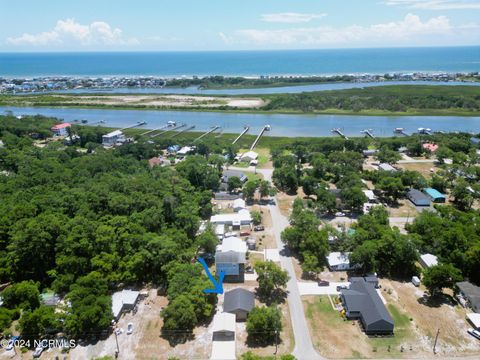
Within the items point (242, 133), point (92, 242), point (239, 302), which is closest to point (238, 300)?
point (239, 302)

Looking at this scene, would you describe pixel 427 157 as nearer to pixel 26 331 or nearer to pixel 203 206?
pixel 203 206

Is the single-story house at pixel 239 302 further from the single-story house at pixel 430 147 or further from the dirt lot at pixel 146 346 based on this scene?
the single-story house at pixel 430 147

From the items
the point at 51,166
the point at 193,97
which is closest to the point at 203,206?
the point at 51,166

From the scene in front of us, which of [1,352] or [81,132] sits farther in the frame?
[81,132]

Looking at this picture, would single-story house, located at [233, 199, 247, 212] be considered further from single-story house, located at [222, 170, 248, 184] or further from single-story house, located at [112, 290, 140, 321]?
single-story house, located at [112, 290, 140, 321]

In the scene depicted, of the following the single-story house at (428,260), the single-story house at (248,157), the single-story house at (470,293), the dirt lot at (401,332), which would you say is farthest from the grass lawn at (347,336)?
the single-story house at (248,157)
